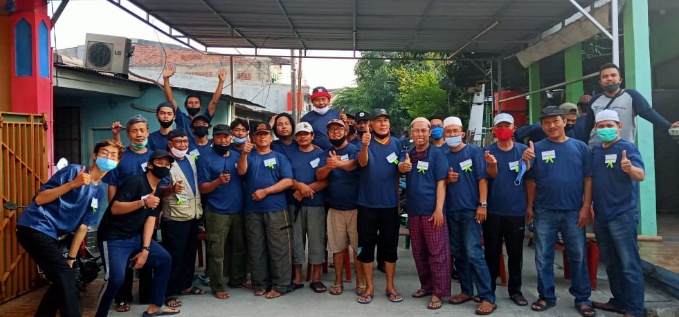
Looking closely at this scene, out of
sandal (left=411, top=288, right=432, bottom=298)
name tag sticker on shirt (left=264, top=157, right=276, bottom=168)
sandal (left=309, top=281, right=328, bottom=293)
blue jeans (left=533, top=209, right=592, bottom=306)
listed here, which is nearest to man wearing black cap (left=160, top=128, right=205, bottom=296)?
name tag sticker on shirt (left=264, top=157, right=276, bottom=168)

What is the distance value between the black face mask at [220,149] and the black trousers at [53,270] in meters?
1.66

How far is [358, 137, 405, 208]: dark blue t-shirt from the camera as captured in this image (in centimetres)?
495

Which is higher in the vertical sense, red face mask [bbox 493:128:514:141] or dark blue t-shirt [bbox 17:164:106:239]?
red face mask [bbox 493:128:514:141]

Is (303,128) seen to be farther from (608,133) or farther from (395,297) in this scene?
(608,133)

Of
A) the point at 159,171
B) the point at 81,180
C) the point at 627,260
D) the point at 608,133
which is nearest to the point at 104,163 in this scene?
the point at 81,180

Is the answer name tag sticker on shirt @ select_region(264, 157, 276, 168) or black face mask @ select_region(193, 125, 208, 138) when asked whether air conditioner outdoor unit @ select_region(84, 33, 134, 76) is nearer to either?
black face mask @ select_region(193, 125, 208, 138)

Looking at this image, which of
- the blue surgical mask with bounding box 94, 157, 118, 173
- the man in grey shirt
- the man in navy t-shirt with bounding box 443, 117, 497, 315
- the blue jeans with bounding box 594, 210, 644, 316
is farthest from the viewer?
the man in grey shirt

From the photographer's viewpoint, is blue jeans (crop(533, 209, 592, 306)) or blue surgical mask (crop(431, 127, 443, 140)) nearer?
blue jeans (crop(533, 209, 592, 306))

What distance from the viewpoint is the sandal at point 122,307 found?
486cm

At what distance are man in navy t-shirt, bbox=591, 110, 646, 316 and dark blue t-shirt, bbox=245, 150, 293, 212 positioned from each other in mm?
2875

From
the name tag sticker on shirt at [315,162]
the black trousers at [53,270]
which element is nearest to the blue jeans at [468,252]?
the name tag sticker on shirt at [315,162]

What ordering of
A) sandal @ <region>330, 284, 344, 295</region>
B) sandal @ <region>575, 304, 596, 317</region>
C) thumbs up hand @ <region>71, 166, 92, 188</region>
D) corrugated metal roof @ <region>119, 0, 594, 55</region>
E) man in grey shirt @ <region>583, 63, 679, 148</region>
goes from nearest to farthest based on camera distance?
thumbs up hand @ <region>71, 166, 92, 188</region> < sandal @ <region>575, 304, 596, 317</region> < man in grey shirt @ <region>583, 63, 679, 148</region> < sandal @ <region>330, 284, 344, 295</region> < corrugated metal roof @ <region>119, 0, 594, 55</region>

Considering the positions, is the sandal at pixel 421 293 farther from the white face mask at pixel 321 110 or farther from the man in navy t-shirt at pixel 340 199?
the white face mask at pixel 321 110

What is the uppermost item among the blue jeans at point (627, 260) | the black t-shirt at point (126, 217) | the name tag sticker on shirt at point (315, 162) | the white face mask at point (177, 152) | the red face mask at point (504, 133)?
the red face mask at point (504, 133)
